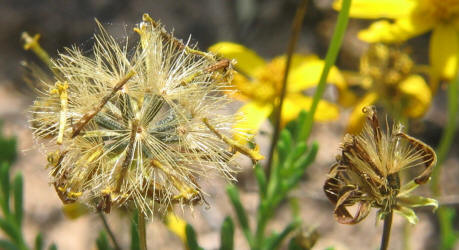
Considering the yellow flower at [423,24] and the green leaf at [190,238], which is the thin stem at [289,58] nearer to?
the yellow flower at [423,24]

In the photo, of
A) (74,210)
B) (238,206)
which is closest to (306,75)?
(238,206)

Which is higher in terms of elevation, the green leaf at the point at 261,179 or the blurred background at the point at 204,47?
the blurred background at the point at 204,47

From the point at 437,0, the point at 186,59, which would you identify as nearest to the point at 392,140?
the point at 186,59

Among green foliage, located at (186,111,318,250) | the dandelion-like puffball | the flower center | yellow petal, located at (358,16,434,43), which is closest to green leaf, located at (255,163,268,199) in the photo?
green foliage, located at (186,111,318,250)

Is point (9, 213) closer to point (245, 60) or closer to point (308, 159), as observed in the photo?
point (308, 159)

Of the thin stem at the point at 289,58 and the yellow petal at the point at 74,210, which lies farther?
the yellow petal at the point at 74,210

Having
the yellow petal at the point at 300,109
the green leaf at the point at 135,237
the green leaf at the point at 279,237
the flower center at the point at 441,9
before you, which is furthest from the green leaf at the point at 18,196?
the flower center at the point at 441,9

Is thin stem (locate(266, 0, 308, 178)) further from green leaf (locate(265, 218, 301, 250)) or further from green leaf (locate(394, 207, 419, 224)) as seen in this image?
green leaf (locate(394, 207, 419, 224))
